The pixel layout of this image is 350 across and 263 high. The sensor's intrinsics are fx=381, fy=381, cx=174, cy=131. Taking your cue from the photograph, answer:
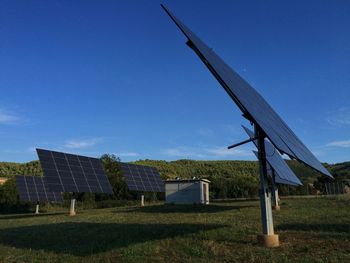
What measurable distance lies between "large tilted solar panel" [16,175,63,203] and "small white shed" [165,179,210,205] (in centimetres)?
1002

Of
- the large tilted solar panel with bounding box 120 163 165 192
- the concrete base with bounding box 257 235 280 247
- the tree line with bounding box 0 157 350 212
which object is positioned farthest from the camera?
the tree line with bounding box 0 157 350 212

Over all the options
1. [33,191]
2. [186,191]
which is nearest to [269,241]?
[186,191]

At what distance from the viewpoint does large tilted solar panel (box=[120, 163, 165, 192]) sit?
33.2 m

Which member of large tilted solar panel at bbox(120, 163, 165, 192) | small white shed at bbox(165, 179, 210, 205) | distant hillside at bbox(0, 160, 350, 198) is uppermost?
distant hillside at bbox(0, 160, 350, 198)

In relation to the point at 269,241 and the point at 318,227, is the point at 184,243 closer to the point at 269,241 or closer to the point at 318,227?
the point at 269,241

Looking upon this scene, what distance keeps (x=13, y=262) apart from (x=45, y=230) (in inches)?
213

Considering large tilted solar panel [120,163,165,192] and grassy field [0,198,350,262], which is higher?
large tilted solar panel [120,163,165,192]

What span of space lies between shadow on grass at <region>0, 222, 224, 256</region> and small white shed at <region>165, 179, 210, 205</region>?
59.6 ft

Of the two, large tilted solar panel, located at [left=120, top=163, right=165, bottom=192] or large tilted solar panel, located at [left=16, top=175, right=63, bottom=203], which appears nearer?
large tilted solar panel, located at [left=16, top=175, right=63, bottom=203]

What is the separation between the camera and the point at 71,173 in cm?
2495

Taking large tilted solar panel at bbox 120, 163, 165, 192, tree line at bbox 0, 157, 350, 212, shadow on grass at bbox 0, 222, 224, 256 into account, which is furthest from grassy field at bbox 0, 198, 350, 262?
large tilted solar panel at bbox 120, 163, 165, 192

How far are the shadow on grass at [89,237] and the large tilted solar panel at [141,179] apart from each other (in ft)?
63.0

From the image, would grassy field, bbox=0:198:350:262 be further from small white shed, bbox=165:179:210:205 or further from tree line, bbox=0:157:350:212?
small white shed, bbox=165:179:210:205

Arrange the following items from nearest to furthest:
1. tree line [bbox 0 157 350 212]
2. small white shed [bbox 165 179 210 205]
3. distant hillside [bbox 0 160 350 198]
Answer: small white shed [bbox 165 179 210 205]
tree line [bbox 0 157 350 212]
distant hillside [bbox 0 160 350 198]
